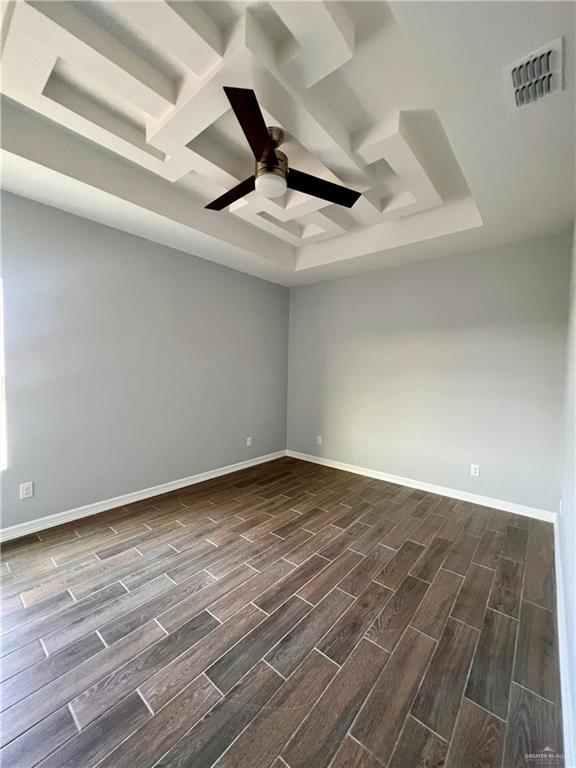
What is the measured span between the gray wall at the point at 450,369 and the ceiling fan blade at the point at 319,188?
6.14 ft

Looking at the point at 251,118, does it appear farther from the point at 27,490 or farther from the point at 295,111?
the point at 27,490

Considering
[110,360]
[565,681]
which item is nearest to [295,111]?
[110,360]

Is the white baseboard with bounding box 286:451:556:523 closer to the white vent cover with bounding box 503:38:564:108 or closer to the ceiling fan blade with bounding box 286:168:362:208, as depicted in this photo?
the ceiling fan blade with bounding box 286:168:362:208

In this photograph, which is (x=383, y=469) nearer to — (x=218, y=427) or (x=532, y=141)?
(x=218, y=427)

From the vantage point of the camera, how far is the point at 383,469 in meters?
3.77

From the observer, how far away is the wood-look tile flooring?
1100mm

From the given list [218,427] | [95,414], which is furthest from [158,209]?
[218,427]

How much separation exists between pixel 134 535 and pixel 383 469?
2787mm

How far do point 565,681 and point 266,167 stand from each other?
2809 mm

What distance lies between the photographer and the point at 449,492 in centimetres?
329

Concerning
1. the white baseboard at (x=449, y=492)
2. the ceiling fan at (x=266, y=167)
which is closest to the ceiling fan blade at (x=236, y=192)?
the ceiling fan at (x=266, y=167)

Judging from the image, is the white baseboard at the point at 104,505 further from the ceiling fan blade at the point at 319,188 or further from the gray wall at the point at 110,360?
the ceiling fan blade at the point at 319,188

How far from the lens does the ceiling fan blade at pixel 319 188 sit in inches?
69.4

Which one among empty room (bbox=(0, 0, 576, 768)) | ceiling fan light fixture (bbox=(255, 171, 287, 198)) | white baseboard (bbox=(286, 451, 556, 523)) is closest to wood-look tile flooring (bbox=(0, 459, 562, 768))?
empty room (bbox=(0, 0, 576, 768))
